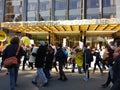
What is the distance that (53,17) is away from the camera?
39844 mm

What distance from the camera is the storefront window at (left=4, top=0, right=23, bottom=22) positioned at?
42.8m

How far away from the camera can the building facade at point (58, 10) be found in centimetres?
3738

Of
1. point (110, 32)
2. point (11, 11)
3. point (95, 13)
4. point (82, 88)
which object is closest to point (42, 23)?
point (110, 32)

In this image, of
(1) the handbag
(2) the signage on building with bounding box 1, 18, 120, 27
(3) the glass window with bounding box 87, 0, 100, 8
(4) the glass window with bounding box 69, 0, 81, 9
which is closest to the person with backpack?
(1) the handbag

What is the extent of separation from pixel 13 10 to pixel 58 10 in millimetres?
8159

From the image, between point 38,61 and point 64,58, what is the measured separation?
1.99 metres

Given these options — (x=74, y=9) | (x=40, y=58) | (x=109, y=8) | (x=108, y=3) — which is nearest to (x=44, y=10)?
(x=74, y=9)

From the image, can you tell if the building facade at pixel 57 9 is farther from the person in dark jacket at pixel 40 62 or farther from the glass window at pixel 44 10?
the person in dark jacket at pixel 40 62

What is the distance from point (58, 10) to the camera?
131 feet

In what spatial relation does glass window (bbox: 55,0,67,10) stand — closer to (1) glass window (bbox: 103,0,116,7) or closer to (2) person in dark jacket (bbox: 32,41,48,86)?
(1) glass window (bbox: 103,0,116,7)

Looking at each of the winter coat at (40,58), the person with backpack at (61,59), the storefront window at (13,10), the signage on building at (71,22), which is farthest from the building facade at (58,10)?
the winter coat at (40,58)

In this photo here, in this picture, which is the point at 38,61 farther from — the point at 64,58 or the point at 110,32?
the point at 110,32

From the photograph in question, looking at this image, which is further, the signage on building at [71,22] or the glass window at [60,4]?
the glass window at [60,4]

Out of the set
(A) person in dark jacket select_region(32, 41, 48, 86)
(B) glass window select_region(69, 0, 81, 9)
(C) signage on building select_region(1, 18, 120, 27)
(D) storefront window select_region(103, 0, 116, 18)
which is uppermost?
(B) glass window select_region(69, 0, 81, 9)
